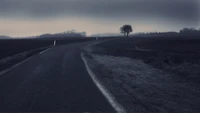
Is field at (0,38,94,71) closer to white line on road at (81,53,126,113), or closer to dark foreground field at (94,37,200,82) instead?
dark foreground field at (94,37,200,82)

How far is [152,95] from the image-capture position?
8.31m

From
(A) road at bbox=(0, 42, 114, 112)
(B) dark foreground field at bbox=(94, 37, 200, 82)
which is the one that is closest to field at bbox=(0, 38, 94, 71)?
(A) road at bbox=(0, 42, 114, 112)

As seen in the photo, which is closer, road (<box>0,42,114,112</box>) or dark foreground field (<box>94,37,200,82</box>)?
road (<box>0,42,114,112</box>)

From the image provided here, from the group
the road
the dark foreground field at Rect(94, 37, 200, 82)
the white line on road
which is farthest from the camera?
the dark foreground field at Rect(94, 37, 200, 82)

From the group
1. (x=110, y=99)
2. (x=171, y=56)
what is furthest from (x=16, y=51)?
(x=110, y=99)

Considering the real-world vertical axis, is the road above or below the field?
above

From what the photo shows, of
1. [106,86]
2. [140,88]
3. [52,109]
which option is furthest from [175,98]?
[52,109]

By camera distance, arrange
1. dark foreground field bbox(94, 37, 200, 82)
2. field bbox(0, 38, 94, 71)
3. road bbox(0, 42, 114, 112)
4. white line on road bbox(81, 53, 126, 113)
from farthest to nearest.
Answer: field bbox(0, 38, 94, 71), dark foreground field bbox(94, 37, 200, 82), road bbox(0, 42, 114, 112), white line on road bbox(81, 53, 126, 113)

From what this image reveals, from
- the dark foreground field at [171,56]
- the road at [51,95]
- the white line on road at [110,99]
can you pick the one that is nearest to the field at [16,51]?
the road at [51,95]

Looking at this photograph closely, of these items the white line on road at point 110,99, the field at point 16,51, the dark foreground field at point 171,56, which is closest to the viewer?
the white line on road at point 110,99

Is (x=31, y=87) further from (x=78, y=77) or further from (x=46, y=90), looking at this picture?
(x=78, y=77)

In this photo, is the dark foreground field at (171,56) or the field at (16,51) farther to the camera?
the field at (16,51)

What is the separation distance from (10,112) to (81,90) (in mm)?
2830

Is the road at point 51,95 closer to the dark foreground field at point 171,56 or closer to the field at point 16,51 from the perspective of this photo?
the dark foreground field at point 171,56
